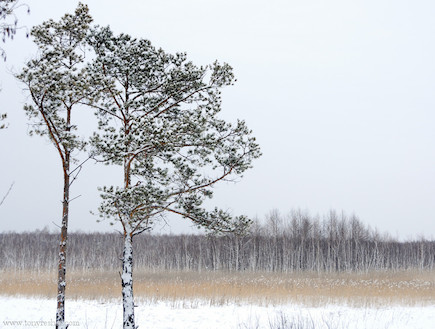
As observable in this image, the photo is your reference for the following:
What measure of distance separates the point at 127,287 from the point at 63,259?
1.58m

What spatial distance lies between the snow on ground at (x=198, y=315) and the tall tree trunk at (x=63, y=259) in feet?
9.28

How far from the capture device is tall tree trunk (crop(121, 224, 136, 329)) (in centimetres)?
909

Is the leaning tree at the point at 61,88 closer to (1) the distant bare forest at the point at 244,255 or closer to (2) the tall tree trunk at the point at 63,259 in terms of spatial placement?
(2) the tall tree trunk at the point at 63,259

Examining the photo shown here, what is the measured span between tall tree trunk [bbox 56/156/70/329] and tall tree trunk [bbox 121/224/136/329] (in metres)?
1.29

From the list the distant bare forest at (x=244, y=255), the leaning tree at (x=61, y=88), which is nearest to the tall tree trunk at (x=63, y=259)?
the leaning tree at (x=61, y=88)

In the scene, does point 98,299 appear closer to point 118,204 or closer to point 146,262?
point 118,204

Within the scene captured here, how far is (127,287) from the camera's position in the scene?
9250mm

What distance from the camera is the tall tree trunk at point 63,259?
8555mm

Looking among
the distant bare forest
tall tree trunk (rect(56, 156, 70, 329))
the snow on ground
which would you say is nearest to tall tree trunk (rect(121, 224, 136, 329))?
tall tree trunk (rect(56, 156, 70, 329))

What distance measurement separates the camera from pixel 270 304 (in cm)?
1578

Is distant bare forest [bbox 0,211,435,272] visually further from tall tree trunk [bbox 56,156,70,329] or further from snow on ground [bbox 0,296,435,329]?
tall tree trunk [bbox 56,156,70,329]

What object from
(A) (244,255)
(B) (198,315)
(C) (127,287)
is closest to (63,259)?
(C) (127,287)

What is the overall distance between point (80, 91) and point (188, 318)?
8.20 m

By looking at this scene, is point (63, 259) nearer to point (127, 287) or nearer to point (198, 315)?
point (127, 287)
